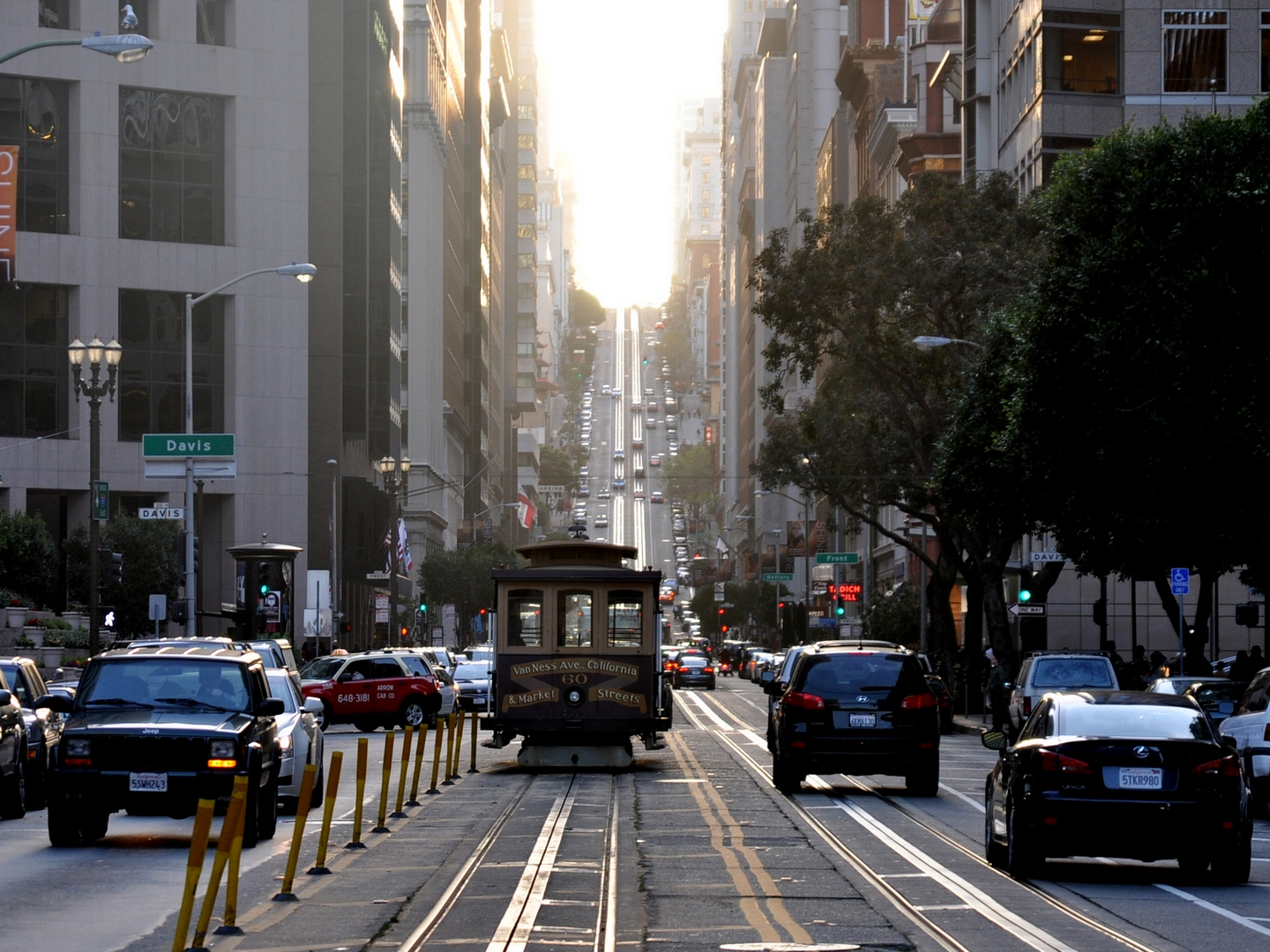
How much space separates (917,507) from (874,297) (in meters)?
10.2

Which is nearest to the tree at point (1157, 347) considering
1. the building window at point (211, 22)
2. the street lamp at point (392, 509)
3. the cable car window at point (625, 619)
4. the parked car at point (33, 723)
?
the cable car window at point (625, 619)

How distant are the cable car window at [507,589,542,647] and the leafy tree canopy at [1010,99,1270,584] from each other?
28.2 feet

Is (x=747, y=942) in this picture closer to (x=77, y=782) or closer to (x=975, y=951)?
(x=975, y=951)

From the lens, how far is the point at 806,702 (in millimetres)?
23828

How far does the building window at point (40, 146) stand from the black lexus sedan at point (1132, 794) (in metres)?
65.1

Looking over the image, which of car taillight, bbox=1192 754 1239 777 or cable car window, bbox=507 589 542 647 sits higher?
cable car window, bbox=507 589 542 647

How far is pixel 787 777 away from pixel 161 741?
31.0ft

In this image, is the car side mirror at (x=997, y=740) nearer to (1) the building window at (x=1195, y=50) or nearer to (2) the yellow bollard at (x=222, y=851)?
(2) the yellow bollard at (x=222, y=851)

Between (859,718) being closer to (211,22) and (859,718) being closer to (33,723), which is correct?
(33,723)

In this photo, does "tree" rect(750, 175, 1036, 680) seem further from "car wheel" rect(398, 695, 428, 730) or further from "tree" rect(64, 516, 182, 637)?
"tree" rect(64, 516, 182, 637)

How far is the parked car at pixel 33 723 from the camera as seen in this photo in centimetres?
2161

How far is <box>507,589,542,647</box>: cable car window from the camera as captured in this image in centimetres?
2850

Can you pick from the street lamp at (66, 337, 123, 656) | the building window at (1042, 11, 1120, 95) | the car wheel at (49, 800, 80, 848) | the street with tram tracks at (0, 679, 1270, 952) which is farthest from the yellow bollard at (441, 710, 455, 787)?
the building window at (1042, 11, 1120, 95)

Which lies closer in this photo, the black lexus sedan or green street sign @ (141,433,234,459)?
the black lexus sedan
